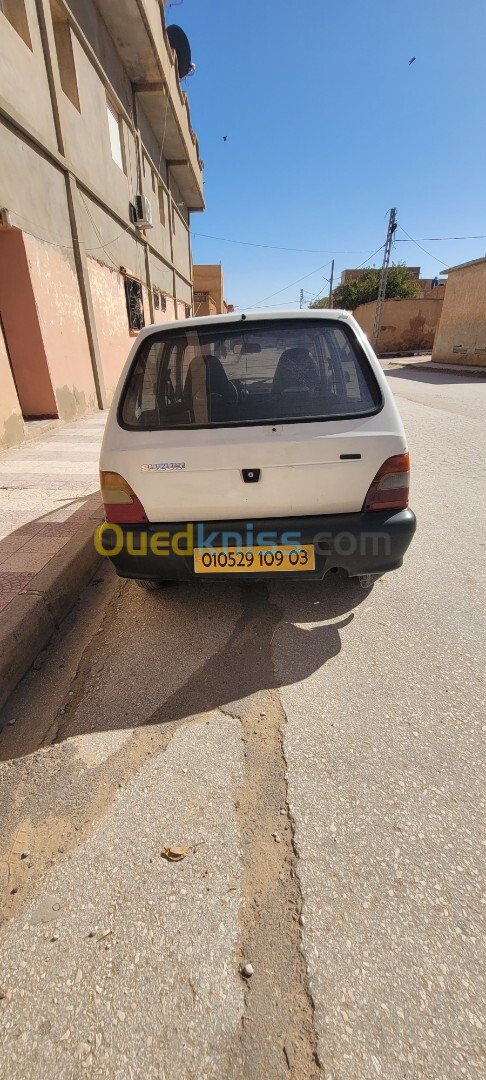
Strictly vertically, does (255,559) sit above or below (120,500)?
below

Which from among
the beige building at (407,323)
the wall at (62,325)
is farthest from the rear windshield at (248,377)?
the beige building at (407,323)

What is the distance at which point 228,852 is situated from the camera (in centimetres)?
149

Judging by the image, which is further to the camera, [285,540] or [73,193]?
[73,193]

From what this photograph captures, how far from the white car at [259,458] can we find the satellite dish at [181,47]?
23041 mm

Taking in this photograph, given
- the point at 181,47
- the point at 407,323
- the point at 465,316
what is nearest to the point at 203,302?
the point at 181,47

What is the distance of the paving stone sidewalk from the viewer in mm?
3201

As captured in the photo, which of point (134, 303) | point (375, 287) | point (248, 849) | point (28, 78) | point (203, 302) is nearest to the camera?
point (248, 849)

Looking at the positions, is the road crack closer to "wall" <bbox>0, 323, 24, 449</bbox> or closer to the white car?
the white car

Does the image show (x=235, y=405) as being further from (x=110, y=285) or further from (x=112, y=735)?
(x=110, y=285)

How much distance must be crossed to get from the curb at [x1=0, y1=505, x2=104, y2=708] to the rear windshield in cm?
115

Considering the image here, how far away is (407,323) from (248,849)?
3800 centimetres

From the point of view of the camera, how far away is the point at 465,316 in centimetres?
2066

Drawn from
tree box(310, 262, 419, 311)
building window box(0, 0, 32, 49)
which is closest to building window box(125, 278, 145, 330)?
building window box(0, 0, 32, 49)

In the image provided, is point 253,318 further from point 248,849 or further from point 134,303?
point 134,303
